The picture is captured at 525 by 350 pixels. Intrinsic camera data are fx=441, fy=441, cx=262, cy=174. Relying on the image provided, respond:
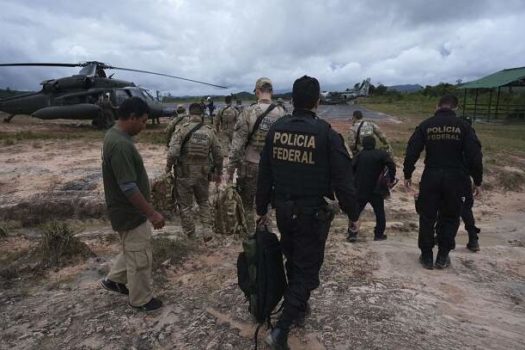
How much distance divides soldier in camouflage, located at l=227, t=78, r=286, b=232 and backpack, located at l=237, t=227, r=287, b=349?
6.35ft

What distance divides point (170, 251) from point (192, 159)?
3.88ft

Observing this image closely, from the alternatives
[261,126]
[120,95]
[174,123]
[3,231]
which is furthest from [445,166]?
[120,95]

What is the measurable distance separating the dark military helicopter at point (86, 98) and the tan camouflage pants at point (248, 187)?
12683 mm

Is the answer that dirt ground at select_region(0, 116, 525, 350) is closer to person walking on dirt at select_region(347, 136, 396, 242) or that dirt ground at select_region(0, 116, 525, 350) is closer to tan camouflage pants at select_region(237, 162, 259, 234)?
tan camouflage pants at select_region(237, 162, 259, 234)

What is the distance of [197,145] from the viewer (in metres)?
5.41

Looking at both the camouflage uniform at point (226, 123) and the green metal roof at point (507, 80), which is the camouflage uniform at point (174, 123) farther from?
the green metal roof at point (507, 80)

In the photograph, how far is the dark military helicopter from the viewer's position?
56.4 feet

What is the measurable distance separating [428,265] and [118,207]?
10.8 feet

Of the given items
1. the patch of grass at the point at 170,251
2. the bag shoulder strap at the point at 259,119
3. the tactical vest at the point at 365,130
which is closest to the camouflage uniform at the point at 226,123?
the tactical vest at the point at 365,130

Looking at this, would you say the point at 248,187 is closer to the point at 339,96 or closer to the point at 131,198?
the point at 131,198

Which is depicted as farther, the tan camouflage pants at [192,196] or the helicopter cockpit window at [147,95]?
the helicopter cockpit window at [147,95]

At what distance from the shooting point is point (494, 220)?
8031 millimetres

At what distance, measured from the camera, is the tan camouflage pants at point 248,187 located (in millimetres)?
5168

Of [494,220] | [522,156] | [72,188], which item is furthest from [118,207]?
[522,156]
